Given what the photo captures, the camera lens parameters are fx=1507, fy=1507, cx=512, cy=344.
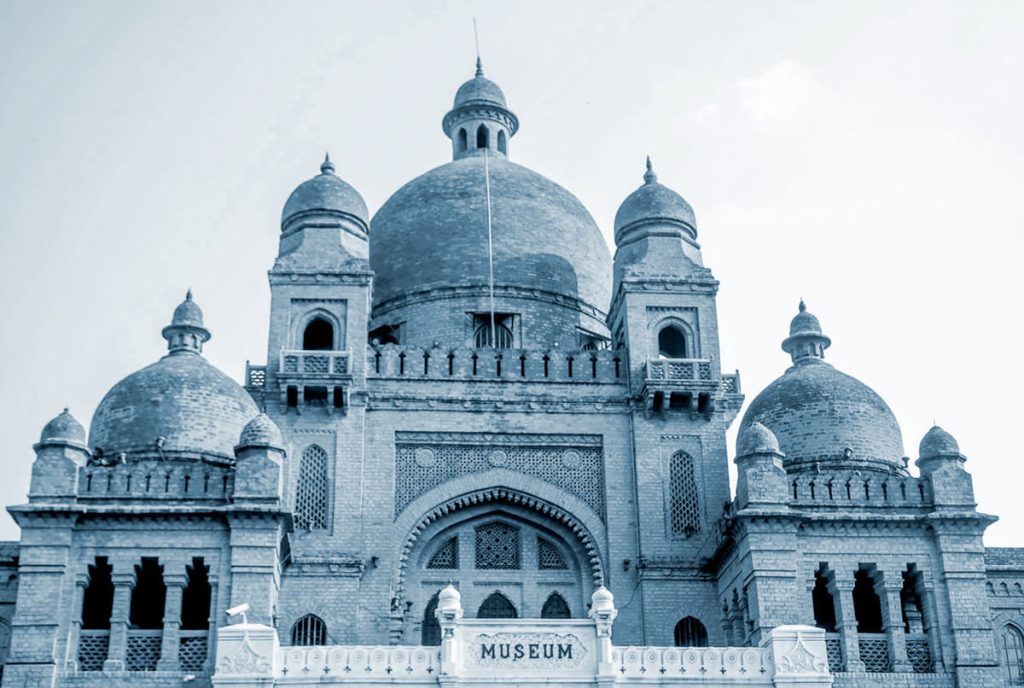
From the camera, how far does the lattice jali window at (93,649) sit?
22.2 meters

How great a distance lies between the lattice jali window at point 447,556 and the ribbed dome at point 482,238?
19.3 ft

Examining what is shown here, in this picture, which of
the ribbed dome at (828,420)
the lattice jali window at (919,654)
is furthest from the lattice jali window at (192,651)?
the lattice jali window at (919,654)

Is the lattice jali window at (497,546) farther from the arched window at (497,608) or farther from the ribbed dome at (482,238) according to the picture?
the ribbed dome at (482,238)

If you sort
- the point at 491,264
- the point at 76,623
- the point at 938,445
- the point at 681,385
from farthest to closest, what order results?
the point at 491,264 < the point at 681,385 < the point at 938,445 < the point at 76,623

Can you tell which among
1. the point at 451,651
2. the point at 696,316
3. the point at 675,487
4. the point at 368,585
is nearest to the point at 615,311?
the point at 696,316

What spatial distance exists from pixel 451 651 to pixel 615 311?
964cm

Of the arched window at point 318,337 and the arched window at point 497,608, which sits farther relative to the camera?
the arched window at point 318,337

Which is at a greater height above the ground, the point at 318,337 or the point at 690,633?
the point at 318,337

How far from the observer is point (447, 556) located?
1021 inches

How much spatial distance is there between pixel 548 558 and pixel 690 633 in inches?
109

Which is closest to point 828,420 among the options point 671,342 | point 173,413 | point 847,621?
point 671,342

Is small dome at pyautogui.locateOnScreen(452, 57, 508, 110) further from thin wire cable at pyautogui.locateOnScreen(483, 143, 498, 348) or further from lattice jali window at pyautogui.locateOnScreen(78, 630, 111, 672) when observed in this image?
lattice jali window at pyautogui.locateOnScreen(78, 630, 111, 672)

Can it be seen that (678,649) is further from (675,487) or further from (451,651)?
(675,487)

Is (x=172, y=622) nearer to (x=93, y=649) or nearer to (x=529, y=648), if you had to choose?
(x=93, y=649)
